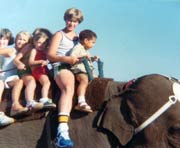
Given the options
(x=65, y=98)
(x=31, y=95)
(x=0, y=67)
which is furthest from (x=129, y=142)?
(x=0, y=67)

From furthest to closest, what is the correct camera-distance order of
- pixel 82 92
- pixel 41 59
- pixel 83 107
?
pixel 41 59 < pixel 82 92 < pixel 83 107

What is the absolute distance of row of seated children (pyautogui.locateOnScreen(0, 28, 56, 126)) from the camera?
5.56 meters

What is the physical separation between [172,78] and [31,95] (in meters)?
1.83

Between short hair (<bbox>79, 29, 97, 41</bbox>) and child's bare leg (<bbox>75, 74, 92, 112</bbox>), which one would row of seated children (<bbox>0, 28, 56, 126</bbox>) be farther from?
short hair (<bbox>79, 29, 97, 41</bbox>)

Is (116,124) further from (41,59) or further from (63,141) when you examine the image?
(41,59)

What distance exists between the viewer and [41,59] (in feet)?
19.3

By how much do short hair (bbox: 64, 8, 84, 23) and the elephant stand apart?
98 centimetres

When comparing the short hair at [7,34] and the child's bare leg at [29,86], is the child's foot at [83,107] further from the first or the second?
the short hair at [7,34]

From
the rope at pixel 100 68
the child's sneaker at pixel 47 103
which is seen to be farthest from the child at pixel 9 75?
the rope at pixel 100 68

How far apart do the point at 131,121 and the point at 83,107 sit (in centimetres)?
61

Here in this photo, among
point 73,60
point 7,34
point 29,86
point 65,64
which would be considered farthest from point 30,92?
point 7,34

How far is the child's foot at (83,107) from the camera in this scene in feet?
17.8

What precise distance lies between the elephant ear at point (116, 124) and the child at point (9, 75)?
37.5 inches

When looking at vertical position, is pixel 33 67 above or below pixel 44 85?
above
